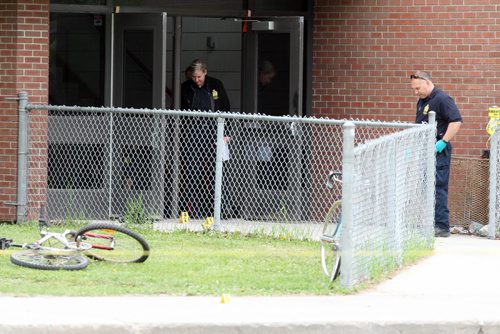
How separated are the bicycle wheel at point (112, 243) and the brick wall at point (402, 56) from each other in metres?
4.92

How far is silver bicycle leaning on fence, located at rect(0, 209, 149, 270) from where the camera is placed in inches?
402

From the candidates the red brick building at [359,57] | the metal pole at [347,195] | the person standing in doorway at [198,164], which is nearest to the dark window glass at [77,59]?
the red brick building at [359,57]

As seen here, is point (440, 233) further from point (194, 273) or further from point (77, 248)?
point (77, 248)

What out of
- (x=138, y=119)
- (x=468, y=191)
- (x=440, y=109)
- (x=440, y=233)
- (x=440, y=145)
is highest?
(x=440, y=109)

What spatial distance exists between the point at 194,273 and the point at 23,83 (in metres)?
4.51

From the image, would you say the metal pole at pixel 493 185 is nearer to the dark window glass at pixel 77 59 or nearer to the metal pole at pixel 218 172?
the metal pole at pixel 218 172

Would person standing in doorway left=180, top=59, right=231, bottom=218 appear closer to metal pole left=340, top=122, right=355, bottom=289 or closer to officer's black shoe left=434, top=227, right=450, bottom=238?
officer's black shoe left=434, top=227, right=450, bottom=238

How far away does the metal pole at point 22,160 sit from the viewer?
44.7 ft

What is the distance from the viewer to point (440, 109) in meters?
13.5

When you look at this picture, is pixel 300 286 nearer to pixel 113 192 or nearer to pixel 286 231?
pixel 286 231

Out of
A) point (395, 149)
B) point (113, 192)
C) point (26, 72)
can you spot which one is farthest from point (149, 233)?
point (395, 149)

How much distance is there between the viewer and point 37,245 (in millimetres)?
10211

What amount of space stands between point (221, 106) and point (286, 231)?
244 centimetres

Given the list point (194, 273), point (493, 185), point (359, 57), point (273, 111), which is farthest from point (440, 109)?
point (194, 273)
